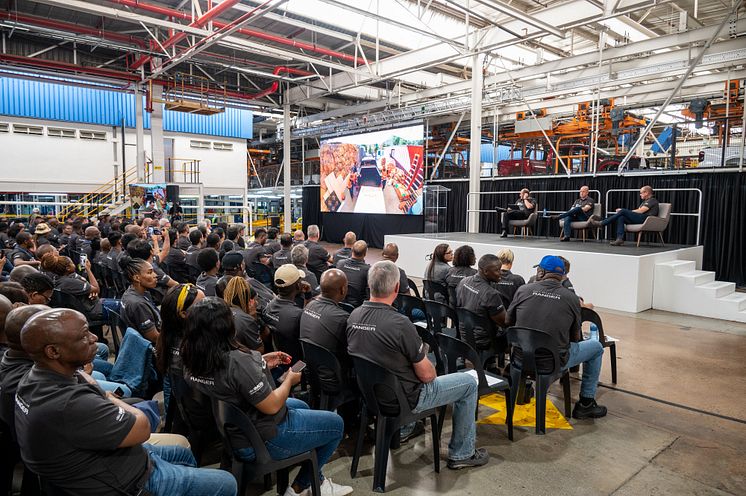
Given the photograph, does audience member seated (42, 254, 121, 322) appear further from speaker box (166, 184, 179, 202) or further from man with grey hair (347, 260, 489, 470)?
speaker box (166, 184, 179, 202)

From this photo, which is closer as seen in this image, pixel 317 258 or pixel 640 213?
pixel 317 258

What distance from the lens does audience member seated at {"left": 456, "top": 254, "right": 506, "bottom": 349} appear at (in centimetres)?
359

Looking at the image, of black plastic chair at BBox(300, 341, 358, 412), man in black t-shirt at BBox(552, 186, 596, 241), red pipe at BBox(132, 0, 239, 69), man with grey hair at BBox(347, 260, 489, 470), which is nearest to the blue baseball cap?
man with grey hair at BBox(347, 260, 489, 470)

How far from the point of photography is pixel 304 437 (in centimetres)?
220

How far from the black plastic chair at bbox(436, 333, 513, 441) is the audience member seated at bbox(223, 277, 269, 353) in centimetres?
122

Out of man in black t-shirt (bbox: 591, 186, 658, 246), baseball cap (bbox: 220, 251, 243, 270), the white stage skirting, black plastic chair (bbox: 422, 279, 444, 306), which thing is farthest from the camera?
man in black t-shirt (bbox: 591, 186, 658, 246)

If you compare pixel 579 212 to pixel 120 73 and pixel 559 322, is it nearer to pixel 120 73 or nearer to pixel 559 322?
pixel 559 322

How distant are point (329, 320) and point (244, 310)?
1.76ft

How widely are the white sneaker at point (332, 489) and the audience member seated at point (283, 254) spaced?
10.7ft

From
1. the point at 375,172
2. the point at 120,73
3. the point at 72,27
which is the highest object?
the point at 72,27

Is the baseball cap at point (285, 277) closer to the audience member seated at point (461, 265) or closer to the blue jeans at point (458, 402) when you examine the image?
the blue jeans at point (458, 402)

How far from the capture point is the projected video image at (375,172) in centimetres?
1448

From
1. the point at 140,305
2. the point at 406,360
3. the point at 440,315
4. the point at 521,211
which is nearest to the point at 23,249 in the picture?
the point at 140,305

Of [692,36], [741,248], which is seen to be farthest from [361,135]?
[741,248]
